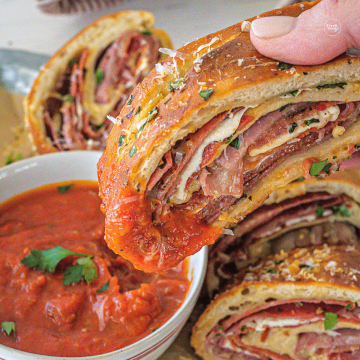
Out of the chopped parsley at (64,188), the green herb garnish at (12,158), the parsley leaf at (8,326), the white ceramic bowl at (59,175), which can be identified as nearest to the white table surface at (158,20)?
the green herb garnish at (12,158)

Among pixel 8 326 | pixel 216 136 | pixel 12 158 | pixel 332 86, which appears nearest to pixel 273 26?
pixel 332 86

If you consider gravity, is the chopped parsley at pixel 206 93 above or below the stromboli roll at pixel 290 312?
above

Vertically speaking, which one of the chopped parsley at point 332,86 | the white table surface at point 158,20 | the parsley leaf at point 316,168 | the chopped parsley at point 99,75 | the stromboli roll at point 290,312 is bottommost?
the stromboli roll at point 290,312

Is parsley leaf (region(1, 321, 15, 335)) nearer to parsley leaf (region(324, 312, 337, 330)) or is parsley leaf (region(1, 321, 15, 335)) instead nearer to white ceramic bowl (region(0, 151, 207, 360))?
white ceramic bowl (region(0, 151, 207, 360))

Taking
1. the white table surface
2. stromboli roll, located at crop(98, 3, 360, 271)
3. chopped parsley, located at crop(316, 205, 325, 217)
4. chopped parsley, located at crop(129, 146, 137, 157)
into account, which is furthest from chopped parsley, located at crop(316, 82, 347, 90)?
the white table surface

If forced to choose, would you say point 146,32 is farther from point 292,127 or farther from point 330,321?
point 330,321

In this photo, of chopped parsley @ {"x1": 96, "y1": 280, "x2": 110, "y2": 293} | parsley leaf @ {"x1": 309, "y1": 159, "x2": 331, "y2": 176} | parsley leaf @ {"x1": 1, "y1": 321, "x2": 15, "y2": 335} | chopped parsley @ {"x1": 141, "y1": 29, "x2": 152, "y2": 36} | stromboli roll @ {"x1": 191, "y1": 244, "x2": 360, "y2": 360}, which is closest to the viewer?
parsley leaf @ {"x1": 309, "y1": 159, "x2": 331, "y2": 176}

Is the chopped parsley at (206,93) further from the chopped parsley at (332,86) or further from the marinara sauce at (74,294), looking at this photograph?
the marinara sauce at (74,294)

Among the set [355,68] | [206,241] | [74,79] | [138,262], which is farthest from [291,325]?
[74,79]
